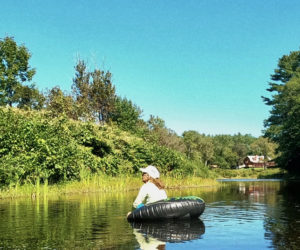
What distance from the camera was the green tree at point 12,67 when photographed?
2122 inches

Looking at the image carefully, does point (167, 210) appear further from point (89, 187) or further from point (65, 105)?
point (65, 105)

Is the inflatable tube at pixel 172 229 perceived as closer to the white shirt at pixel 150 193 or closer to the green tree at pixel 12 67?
the white shirt at pixel 150 193

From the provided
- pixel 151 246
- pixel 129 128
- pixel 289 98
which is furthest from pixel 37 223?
pixel 289 98

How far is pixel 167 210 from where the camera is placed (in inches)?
417

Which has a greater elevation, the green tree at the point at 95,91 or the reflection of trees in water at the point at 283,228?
the green tree at the point at 95,91

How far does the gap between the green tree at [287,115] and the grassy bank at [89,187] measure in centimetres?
3081

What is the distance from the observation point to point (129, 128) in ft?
152

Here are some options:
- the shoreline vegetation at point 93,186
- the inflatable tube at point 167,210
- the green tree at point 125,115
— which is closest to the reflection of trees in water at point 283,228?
the inflatable tube at point 167,210

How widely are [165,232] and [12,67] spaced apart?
50.8m

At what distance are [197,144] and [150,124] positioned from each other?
159 feet

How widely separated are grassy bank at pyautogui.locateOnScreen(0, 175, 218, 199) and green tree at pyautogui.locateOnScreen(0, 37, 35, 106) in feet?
102

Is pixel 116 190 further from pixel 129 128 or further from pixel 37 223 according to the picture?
pixel 129 128

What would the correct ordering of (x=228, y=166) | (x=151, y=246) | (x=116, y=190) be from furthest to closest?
(x=228, y=166)
(x=116, y=190)
(x=151, y=246)

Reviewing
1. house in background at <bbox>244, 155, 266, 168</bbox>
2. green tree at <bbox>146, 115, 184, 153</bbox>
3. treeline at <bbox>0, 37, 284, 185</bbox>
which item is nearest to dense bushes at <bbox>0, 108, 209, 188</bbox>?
treeline at <bbox>0, 37, 284, 185</bbox>
